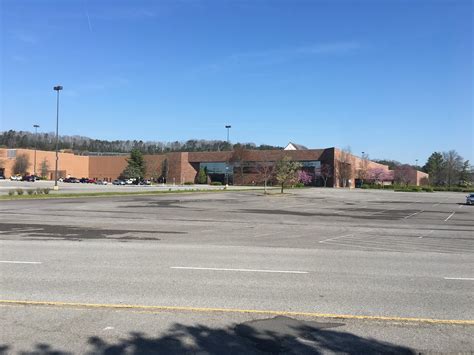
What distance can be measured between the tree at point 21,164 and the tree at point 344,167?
273ft

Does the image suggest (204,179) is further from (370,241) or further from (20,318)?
(20,318)

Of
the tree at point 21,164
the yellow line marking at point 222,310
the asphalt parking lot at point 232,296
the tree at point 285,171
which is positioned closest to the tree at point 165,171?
the tree at point 21,164

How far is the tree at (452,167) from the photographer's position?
420 ft

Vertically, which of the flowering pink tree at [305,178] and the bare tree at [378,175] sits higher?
the bare tree at [378,175]

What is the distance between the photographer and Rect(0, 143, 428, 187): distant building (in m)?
Answer: 106

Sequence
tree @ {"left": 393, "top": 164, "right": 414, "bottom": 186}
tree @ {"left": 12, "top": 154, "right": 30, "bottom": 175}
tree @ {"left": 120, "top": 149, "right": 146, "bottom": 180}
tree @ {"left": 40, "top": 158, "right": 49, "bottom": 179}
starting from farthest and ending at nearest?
tree @ {"left": 393, "top": 164, "right": 414, "bottom": 186} < tree @ {"left": 40, "top": 158, "right": 49, "bottom": 179} < tree @ {"left": 12, "top": 154, "right": 30, "bottom": 175} < tree @ {"left": 120, "top": 149, "right": 146, "bottom": 180}

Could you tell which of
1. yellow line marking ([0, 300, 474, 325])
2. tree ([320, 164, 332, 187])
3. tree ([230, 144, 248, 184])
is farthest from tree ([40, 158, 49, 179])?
yellow line marking ([0, 300, 474, 325])

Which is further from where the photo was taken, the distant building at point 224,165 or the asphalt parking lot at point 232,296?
the distant building at point 224,165

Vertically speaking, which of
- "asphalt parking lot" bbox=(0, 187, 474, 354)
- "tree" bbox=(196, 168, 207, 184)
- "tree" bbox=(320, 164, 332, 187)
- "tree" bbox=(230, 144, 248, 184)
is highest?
"tree" bbox=(230, 144, 248, 184)

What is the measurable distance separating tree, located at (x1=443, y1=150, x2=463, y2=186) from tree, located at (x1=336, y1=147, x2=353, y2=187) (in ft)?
114

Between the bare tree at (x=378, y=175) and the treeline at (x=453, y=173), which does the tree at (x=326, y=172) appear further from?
the treeline at (x=453, y=173)

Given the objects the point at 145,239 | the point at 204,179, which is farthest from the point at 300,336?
the point at 204,179

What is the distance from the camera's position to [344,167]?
106 metres

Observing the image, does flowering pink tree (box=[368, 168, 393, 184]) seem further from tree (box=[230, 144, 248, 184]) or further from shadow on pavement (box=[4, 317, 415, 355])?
shadow on pavement (box=[4, 317, 415, 355])
